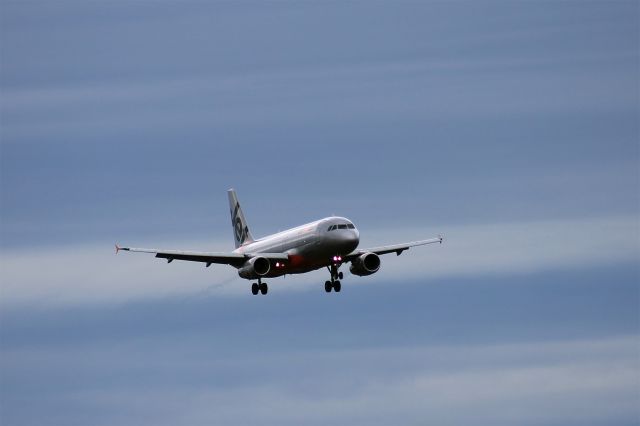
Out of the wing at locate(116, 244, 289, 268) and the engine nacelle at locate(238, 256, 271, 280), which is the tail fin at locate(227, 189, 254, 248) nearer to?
the wing at locate(116, 244, 289, 268)

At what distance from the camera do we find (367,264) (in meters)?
141

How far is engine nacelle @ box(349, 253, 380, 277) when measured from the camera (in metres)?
141

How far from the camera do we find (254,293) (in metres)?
144

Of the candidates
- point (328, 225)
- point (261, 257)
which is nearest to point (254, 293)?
point (261, 257)

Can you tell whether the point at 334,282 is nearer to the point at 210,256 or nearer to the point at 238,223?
the point at 210,256

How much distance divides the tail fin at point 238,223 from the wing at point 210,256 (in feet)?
61.0

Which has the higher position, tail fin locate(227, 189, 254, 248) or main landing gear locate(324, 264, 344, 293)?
tail fin locate(227, 189, 254, 248)

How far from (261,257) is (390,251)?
561 inches

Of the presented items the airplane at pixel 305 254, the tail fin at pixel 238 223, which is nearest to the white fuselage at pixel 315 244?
the airplane at pixel 305 254

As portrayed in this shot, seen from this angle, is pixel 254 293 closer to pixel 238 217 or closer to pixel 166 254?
pixel 166 254

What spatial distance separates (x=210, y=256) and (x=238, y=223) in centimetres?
2559

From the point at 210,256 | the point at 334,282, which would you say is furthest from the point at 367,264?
the point at 210,256

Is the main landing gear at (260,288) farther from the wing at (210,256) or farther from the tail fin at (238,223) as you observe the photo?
the tail fin at (238,223)

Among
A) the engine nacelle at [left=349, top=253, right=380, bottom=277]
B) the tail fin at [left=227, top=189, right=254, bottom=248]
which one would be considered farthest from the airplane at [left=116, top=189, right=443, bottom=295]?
the tail fin at [left=227, top=189, right=254, bottom=248]
